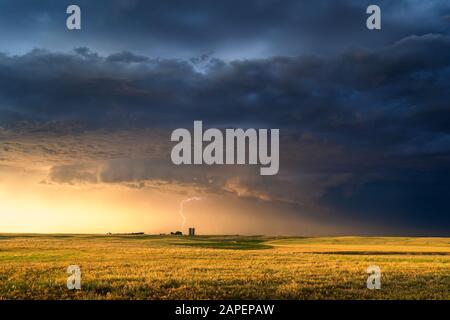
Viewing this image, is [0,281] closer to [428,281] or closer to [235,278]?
[235,278]

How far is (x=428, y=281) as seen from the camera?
1162 inches

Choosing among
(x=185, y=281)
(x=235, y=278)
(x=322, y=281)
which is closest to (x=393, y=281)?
(x=322, y=281)

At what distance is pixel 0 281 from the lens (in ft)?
93.2

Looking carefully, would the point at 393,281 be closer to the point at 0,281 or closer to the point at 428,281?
the point at 428,281

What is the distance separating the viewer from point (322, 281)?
2816 centimetres
